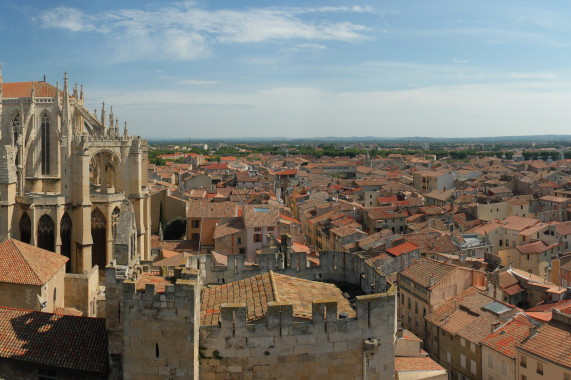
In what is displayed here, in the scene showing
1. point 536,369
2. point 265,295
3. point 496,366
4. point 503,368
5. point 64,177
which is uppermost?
point 64,177

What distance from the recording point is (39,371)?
15000 mm

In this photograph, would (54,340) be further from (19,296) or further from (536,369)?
(536,369)

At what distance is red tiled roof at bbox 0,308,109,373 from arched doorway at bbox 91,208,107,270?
73.7 ft

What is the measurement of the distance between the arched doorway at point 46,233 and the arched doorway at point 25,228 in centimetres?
69

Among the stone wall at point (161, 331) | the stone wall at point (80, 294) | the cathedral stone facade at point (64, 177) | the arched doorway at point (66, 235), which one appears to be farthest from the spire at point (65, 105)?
the stone wall at point (161, 331)

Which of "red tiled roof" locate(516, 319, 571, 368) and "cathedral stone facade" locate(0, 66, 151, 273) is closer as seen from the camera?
"red tiled roof" locate(516, 319, 571, 368)

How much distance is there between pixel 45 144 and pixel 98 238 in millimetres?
9225

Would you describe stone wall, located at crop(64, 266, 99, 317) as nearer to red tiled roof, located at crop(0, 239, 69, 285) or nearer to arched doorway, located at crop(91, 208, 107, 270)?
red tiled roof, located at crop(0, 239, 69, 285)

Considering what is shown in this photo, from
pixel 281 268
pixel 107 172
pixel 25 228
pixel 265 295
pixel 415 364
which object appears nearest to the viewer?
pixel 265 295

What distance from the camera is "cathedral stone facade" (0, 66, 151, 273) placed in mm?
37000

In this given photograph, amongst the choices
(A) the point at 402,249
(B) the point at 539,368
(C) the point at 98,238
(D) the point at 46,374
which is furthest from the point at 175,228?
(D) the point at 46,374

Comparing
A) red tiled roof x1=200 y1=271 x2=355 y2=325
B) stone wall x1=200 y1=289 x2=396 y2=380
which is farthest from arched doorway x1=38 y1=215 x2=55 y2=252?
stone wall x1=200 y1=289 x2=396 y2=380

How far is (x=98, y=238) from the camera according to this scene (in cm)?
3919

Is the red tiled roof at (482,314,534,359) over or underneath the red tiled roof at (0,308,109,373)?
underneath
